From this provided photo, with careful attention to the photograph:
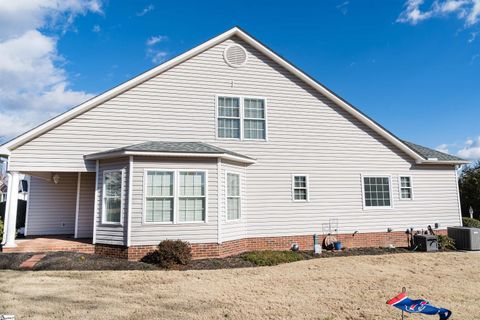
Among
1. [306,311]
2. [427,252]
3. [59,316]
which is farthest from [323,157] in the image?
[59,316]

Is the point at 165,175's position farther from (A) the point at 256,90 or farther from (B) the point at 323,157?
(B) the point at 323,157

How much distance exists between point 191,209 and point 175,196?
716 millimetres

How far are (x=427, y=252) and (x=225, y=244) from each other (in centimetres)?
863

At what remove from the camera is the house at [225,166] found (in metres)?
10.8

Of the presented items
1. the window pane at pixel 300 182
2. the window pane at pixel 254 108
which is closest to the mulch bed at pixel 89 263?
the window pane at pixel 300 182

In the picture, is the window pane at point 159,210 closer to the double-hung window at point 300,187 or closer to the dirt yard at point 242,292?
the dirt yard at point 242,292

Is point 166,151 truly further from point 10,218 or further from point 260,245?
point 10,218

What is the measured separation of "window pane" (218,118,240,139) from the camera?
1305 cm

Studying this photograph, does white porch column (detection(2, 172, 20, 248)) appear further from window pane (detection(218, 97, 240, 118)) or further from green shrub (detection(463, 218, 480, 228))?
green shrub (detection(463, 218, 480, 228))

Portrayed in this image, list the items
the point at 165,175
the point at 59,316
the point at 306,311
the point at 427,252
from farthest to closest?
the point at 427,252 → the point at 165,175 → the point at 306,311 → the point at 59,316

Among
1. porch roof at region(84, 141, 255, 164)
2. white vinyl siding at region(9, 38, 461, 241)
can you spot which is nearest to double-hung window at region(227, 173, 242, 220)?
white vinyl siding at region(9, 38, 461, 241)

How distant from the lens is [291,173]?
44.0 ft

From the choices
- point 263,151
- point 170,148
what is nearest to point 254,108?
point 263,151

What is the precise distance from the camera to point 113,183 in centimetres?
1115
